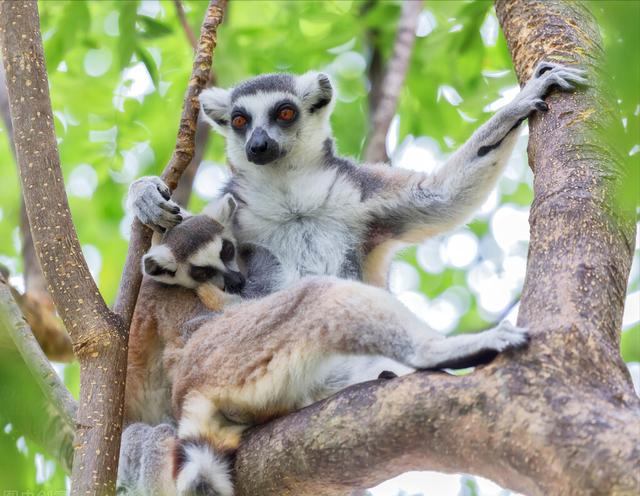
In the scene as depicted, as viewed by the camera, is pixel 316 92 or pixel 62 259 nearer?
pixel 62 259

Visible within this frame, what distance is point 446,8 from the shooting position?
285 inches

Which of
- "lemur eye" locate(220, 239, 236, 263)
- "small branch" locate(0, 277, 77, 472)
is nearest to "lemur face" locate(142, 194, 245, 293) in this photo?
"lemur eye" locate(220, 239, 236, 263)

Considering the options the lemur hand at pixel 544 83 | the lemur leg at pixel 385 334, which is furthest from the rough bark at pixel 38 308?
the lemur hand at pixel 544 83

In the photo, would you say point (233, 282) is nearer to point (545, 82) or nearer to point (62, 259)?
point (62, 259)

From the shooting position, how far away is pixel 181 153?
14.9 ft

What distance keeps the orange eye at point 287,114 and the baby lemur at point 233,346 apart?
4.45ft

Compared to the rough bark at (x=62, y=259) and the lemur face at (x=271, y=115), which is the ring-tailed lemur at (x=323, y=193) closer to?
the lemur face at (x=271, y=115)

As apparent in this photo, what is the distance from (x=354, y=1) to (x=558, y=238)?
5.00 meters

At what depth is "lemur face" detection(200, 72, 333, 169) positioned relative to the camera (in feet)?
18.5

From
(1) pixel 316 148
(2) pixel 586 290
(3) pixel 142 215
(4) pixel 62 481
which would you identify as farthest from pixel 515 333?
(1) pixel 316 148

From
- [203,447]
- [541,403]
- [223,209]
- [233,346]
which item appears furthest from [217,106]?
[541,403]

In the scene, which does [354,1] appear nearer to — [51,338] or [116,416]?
[51,338]

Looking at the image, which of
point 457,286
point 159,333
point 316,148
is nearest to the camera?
point 159,333

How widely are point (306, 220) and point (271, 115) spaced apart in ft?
3.26
